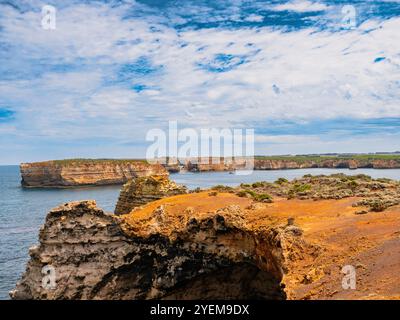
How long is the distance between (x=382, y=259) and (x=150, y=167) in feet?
451

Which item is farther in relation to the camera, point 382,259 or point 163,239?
point 163,239

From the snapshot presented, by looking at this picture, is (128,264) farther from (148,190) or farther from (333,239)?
(148,190)

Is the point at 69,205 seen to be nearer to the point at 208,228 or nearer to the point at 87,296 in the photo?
the point at 87,296

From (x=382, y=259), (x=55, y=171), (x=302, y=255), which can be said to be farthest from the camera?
(x=55, y=171)

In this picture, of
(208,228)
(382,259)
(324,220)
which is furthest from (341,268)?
(208,228)

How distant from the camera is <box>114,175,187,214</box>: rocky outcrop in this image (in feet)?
130

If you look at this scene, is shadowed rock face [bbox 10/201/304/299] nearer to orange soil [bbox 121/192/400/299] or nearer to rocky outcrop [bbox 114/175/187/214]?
orange soil [bbox 121/192/400/299]

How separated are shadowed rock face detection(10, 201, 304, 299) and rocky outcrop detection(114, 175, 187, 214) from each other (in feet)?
42.6

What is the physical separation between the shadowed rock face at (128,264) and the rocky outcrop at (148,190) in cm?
1297

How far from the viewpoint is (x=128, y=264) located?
25891 millimetres

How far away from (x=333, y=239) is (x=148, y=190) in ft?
84.4

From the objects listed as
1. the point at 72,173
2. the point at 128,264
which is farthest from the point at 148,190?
the point at 72,173

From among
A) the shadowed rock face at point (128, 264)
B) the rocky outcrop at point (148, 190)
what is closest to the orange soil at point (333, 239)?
the shadowed rock face at point (128, 264)

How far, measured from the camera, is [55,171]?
5138 inches
